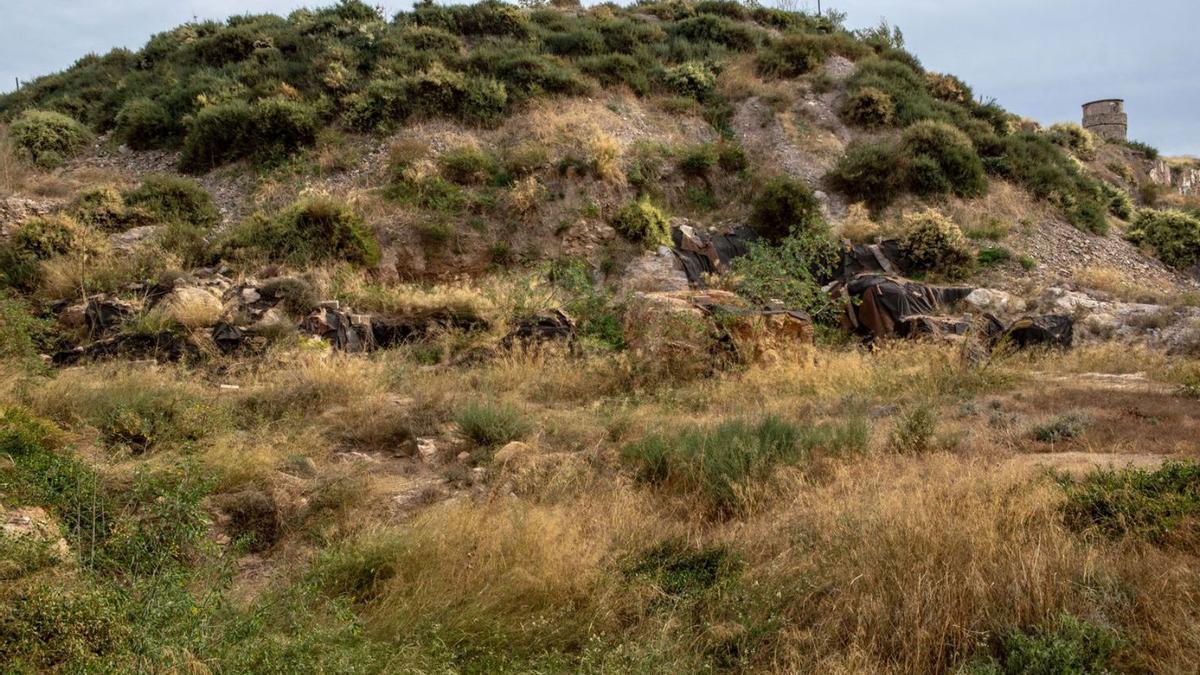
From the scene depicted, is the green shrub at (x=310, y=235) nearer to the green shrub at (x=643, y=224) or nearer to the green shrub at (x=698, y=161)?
the green shrub at (x=643, y=224)

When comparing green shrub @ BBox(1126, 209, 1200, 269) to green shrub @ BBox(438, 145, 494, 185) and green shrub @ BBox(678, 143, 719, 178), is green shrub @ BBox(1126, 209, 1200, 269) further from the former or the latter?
green shrub @ BBox(438, 145, 494, 185)

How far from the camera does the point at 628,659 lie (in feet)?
9.30

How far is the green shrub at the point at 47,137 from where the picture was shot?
1797cm

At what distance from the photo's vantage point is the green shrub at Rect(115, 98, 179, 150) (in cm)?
1925

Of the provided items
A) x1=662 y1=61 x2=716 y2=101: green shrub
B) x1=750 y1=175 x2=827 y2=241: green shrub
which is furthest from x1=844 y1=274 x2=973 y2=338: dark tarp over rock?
x1=662 y1=61 x2=716 y2=101: green shrub

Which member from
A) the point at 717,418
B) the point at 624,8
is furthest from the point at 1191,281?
the point at 624,8

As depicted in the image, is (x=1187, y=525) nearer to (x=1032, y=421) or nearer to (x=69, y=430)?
(x=1032, y=421)

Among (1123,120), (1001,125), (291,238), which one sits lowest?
(291,238)

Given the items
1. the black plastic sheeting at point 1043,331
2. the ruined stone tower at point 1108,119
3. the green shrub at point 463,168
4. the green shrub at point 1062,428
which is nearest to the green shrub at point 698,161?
the green shrub at point 463,168

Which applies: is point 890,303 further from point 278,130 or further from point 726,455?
point 278,130

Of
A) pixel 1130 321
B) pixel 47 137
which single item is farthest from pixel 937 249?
pixel 47 137

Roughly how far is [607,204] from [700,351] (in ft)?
27.0

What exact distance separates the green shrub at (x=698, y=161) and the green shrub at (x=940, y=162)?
5282 mm

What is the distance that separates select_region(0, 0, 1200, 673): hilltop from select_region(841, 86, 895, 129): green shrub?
0.09 meters
